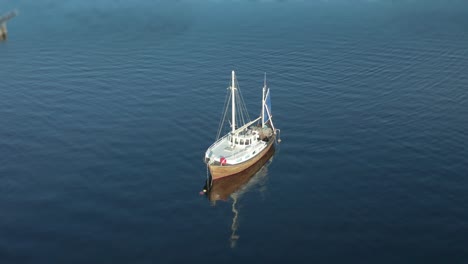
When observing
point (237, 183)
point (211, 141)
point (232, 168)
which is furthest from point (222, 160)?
point (211, 141)

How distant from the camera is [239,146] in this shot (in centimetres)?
12300

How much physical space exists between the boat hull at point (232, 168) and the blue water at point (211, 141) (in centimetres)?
569

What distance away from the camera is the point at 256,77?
169250 mm

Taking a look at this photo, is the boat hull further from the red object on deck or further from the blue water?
the blue water

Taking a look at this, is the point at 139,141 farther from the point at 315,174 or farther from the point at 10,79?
the point at 10,79

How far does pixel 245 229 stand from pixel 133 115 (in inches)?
2256

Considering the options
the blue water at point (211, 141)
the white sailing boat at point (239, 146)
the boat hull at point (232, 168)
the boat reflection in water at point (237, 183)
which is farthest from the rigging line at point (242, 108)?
the boat reflection in water at point (237, 183)

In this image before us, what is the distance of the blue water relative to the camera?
95.6m

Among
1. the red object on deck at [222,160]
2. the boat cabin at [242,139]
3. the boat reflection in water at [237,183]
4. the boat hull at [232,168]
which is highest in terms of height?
the boat cabin at [242,139]

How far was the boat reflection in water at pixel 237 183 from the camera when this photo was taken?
113 m

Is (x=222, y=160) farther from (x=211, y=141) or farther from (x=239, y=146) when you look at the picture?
(x=211, y=141)

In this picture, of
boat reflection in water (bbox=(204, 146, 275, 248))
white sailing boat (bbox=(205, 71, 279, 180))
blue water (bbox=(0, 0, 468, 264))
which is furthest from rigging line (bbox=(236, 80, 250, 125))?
boat reflection in water (bbox=(204, 146, 275, 248))

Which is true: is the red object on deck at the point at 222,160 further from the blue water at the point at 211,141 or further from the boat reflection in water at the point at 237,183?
the blue water at the point at 211,141

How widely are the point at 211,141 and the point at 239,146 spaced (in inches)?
447
